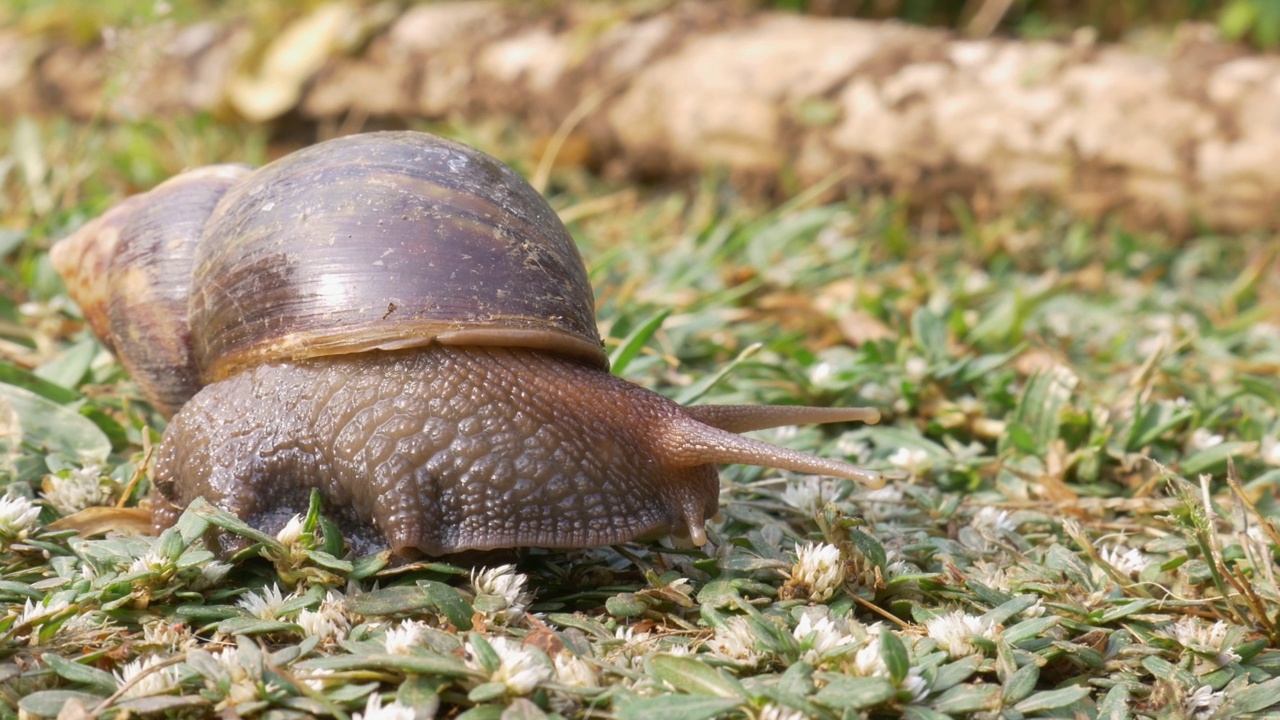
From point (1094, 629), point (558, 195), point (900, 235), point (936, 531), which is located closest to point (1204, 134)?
point (900, 235)

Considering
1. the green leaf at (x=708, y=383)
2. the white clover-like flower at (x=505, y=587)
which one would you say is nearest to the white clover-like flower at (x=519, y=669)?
the white clover-like flower at (x=505, y=587)

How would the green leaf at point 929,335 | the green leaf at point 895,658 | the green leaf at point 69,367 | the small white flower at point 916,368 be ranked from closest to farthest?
the green leaf at point 895,658, the green leaf at point 69,367, the small white flower at point 916,368, the green leaf at point 929,335

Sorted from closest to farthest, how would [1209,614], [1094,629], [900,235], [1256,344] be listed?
[1094,629], [1209,614], [1256,344], [900,235]

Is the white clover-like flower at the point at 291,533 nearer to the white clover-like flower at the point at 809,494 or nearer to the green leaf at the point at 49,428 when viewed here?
the green leaf at the point at 49,428

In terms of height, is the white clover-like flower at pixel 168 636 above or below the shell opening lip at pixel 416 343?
below

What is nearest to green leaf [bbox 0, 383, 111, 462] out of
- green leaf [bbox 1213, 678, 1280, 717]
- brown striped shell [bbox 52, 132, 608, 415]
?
brown striped shell [bbox 52, 132, 608, 415]

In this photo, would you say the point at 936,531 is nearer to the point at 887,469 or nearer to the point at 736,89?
the point at 887,469

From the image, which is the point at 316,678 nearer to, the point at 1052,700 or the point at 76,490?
the point at 76,490

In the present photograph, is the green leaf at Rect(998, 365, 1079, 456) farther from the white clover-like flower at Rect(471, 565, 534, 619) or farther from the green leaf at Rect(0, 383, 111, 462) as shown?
the green leaf at Rect(0, 383, 111, 462)
